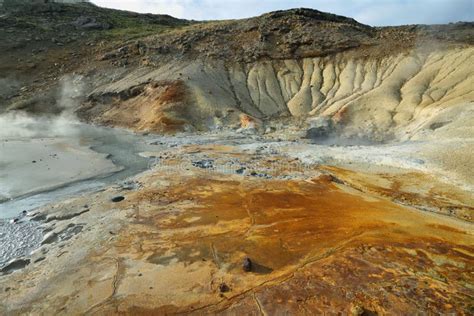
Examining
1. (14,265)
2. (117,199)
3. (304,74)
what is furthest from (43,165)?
(304,74)

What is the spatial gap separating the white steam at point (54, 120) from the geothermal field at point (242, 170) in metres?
0.17

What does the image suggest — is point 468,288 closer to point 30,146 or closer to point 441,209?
point 441,209

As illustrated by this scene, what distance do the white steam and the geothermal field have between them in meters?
0.17

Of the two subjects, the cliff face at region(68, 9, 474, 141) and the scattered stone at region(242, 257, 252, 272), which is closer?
the scattered stone at region(242, 257, 252, 272)

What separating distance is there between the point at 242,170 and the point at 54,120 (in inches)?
803

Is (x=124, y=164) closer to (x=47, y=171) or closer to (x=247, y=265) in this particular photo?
(x=47, y=171)

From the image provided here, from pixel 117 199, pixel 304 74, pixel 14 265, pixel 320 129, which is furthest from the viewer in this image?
pixel 304 74

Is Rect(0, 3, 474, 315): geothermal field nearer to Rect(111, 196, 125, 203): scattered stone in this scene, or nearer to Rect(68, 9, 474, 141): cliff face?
Rect(111, 196, 125, 203): scattered stone

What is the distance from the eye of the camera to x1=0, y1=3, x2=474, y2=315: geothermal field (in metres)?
7.55

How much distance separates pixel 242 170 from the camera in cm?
1530

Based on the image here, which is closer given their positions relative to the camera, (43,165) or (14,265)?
(14,265)

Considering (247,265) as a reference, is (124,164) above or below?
below

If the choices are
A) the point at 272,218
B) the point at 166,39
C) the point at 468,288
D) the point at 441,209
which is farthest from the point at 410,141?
the point at 166,39

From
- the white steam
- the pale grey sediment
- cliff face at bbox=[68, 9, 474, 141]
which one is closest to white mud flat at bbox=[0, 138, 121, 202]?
the pale grey sediment
